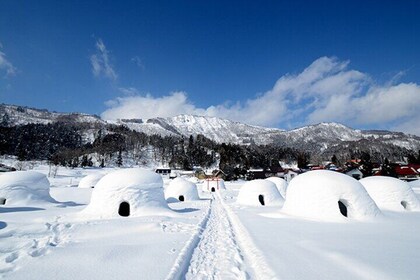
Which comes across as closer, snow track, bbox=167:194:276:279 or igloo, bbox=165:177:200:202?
snow track, bbox=167:194:276:279

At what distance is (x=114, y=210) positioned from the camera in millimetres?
14805

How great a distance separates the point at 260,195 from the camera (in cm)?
2486

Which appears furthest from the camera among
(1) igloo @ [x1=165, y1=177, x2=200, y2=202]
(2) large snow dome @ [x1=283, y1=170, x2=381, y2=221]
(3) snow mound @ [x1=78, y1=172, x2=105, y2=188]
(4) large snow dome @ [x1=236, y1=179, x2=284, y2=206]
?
(3) snow mound @ [x1=78, y1=172, x2=105, y2=188]

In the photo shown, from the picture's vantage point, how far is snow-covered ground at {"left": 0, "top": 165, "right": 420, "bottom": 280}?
19.9ft

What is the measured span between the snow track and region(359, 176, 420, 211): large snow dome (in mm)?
14378

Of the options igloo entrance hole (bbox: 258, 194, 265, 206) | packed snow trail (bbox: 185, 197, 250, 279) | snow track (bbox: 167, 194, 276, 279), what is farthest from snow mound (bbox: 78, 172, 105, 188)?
packed snow trail (bbox: 185, 197, 250, 279)

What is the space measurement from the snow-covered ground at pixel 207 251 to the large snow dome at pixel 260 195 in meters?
12.2

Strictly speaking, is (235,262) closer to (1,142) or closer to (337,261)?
(337,261)

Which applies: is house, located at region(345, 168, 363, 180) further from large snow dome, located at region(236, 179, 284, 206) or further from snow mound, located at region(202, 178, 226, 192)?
large snow dome, located at region(236, 179, 284, 206)

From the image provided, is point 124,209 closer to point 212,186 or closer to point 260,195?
point 260,195

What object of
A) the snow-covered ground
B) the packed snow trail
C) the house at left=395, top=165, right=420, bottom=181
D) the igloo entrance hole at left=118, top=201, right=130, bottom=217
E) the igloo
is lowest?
the packed snow trail

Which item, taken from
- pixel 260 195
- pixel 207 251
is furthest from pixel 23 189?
pixel 260 195

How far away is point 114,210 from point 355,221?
1394cm

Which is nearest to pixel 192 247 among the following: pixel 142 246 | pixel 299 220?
pixel 142 246
